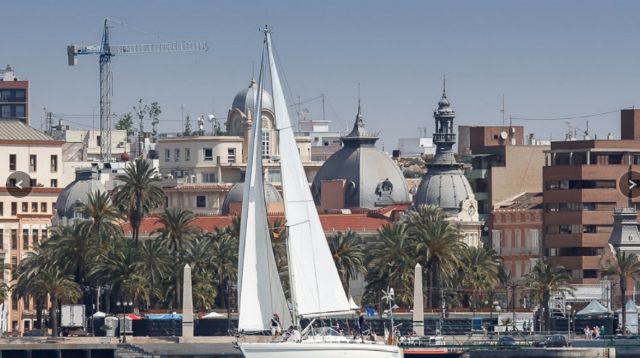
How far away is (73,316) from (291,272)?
5848cm

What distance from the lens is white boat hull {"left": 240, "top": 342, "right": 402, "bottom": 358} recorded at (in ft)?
433

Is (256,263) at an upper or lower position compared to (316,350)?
upper

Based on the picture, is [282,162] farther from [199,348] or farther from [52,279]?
[52,279]

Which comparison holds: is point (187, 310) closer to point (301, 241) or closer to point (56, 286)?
point (56, 286)

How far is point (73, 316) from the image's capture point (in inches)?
7480

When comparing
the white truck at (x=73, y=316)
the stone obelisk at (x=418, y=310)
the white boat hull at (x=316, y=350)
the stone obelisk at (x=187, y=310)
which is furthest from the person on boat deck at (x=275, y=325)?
the white truck at (x=73, y=316)

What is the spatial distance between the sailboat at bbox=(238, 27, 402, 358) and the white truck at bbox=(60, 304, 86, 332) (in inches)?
2027

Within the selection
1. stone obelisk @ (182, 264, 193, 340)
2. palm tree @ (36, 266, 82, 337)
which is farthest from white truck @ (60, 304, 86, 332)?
stone obelisk @ (182, 264, 193, 340)

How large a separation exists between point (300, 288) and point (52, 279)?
66.1m

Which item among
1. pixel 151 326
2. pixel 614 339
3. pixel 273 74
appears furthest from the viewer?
pixel 151 326

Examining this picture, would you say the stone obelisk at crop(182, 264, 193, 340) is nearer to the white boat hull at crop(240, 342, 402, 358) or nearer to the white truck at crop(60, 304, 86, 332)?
the white truck at crop(60, 304, 86, 332)

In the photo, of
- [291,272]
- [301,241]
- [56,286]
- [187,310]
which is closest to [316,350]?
[291,272]

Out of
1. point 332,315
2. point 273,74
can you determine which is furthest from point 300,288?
point 273,74

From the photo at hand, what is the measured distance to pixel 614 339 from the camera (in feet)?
573
